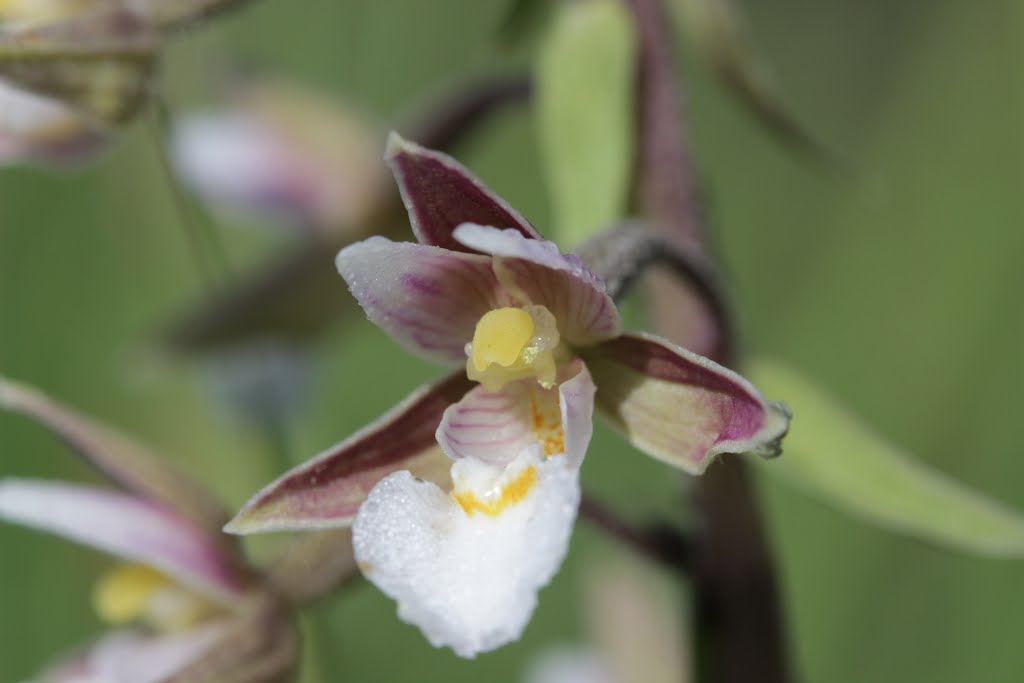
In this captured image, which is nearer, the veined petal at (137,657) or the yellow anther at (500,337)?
the yellow anther at (500,337)

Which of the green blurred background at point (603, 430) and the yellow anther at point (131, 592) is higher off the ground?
the yellow anther at point (131, 592)

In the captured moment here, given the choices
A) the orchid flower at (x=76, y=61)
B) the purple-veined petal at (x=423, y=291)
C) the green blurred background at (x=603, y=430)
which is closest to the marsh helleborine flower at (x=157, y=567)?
the orchid flower at (x=76, y=61)

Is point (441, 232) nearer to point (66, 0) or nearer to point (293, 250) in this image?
point (66, 0)

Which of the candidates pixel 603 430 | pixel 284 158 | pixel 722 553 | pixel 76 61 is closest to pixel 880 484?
pixel 722 553

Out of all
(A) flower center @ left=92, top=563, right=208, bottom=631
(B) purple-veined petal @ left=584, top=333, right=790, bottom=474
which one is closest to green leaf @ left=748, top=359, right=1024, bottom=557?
(B) purple-veined petal @ left=584, top=333, right=790, bottom=474

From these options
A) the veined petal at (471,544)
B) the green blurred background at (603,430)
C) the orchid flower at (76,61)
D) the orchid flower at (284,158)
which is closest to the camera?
the veined petal at (471,544)

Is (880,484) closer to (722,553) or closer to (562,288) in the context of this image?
(722,553)

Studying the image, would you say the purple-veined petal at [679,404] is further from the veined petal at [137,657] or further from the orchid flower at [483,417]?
the veined petal at [137,657]

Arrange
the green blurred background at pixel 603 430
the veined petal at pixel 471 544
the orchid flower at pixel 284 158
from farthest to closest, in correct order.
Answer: the green blurred background at pixel 603 430
the orchid flower at pixel 284 158
the veined petal at pixel 471 544
